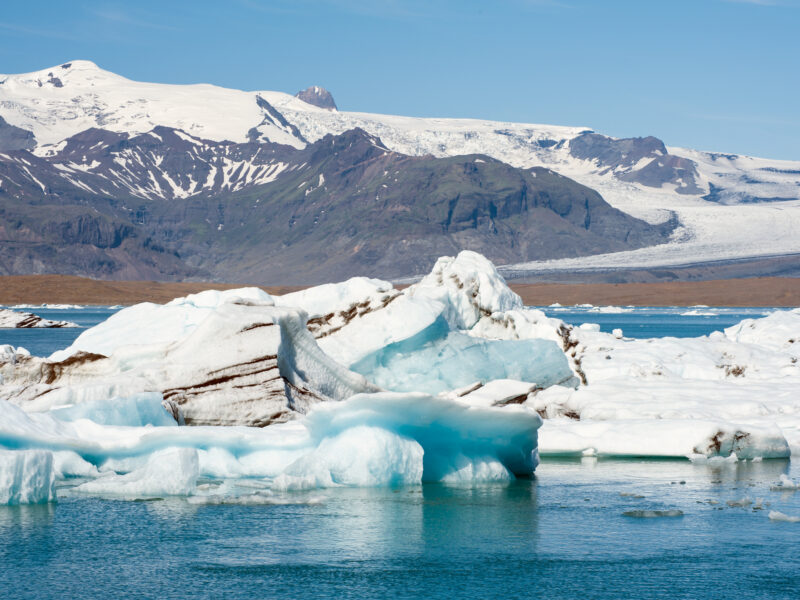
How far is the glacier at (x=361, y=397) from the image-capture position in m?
16.4

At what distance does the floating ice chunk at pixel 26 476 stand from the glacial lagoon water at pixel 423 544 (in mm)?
285

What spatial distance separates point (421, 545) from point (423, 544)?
0.22ft

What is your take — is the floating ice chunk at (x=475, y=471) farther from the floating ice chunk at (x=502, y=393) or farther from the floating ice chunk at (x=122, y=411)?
the floating ice chunk at (x=122, y=411)

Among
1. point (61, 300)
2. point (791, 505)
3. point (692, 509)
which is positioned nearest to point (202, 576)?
point (692, 509)

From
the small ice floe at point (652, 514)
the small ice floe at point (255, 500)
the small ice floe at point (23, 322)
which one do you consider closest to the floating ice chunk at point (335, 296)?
the small ice floe at point (255, 500)

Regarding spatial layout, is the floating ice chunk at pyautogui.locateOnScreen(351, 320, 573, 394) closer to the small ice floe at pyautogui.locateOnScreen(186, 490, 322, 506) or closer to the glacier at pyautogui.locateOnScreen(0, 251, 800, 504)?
the glacier at pyautogui.locateOnScreen(0, 251, 800, 504)

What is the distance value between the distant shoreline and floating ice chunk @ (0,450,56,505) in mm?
139196

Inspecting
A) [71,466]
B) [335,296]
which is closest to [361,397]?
[71,466]

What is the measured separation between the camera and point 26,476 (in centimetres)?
1503

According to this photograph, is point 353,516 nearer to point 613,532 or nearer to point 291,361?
point 613,532

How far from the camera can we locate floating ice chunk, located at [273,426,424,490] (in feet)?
54.0

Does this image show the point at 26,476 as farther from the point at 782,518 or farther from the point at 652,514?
the point at 782,518

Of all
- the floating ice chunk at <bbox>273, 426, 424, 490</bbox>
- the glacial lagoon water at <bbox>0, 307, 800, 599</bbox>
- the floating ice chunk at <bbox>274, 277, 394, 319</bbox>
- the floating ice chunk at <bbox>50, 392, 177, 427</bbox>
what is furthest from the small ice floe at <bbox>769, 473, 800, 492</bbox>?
the floating ice chunk at <bbox>274, 277, 394, 319</bbox>

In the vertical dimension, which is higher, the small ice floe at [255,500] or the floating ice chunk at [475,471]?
the floating ice chunk at [475,471]
